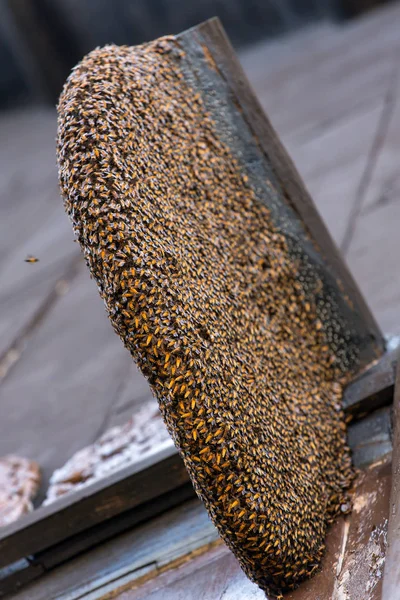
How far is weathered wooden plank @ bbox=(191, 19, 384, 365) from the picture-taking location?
6.79 ft

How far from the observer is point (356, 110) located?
16.4 feet

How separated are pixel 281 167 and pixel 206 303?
0.68 metres

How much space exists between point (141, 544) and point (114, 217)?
0.95 m

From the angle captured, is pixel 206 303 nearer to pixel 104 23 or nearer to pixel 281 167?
pixel 281 167

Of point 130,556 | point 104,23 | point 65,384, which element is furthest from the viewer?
point 104,23

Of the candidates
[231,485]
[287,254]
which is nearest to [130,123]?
[287,254]

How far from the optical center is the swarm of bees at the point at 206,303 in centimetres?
145

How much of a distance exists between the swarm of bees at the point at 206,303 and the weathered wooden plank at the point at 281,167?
133mm

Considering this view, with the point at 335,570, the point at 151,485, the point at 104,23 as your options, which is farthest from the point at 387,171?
the point at 104,23

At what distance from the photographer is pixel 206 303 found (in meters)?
1.59

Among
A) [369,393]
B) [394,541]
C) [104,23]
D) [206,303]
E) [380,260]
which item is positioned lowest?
[380,260]

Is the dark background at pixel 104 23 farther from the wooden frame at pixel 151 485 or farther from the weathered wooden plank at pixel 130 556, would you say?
the weathered wooden plank at pixel 130 556

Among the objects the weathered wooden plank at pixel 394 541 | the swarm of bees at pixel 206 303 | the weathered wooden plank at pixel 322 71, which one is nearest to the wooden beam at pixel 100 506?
the swarm of bees at pixel 206 303

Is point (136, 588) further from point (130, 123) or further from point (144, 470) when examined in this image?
point (130, 123)
